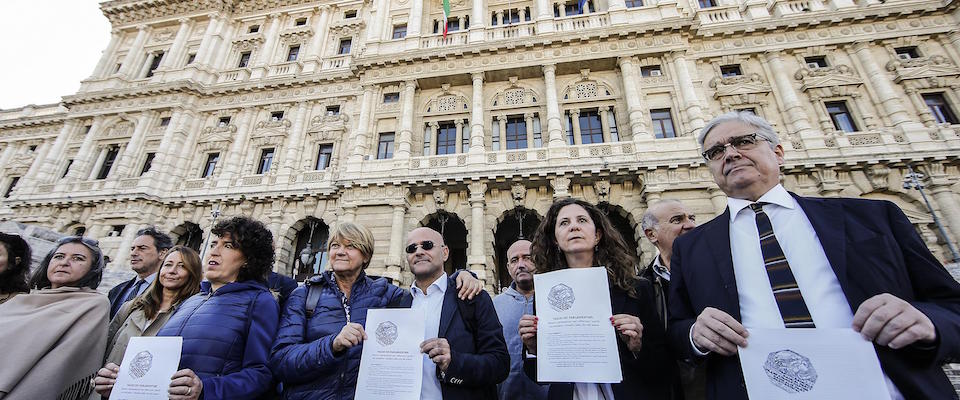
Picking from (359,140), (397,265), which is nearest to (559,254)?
(397,265)

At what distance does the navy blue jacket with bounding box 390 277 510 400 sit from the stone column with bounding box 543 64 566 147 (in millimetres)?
11105

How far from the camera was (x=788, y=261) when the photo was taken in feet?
5.76

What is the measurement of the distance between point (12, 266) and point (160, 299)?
1.72m

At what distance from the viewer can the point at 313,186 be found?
15289 millimetres

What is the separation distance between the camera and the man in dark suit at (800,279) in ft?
4.57

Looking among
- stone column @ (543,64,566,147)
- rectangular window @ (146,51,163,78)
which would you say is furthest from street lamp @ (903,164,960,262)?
rectangular window @ (146,51,163,78)

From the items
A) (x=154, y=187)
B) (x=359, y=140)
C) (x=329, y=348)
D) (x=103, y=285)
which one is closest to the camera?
(x=329, y=348)

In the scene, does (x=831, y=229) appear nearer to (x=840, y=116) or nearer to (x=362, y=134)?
(x=362, y=134)

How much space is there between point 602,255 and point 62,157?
Answer: 27.3m

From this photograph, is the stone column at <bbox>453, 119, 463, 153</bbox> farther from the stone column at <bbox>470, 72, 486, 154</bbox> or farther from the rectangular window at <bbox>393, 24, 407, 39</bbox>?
the rectangular window at <bbox>393, 24, 407, 39</bbox>

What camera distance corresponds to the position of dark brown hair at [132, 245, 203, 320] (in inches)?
119

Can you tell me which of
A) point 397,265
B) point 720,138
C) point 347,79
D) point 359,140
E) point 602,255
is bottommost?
point 602,255

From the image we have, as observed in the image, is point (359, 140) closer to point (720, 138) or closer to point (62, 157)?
point (720, 138)

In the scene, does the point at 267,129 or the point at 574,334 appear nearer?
the point at 574,334
